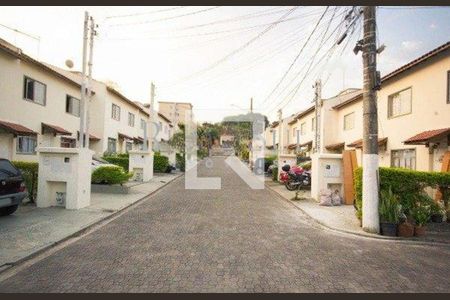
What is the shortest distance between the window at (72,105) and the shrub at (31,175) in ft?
38.3

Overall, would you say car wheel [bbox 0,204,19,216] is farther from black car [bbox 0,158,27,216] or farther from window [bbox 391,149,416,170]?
window [bbox 391,149,416,170]

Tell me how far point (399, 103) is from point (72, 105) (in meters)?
20.2

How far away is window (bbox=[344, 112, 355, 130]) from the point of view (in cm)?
2334

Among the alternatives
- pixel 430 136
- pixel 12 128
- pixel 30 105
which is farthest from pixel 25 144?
pixel 430 136

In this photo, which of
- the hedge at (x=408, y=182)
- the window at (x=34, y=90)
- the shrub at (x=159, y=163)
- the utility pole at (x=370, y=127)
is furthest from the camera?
the shrub at (x=159, y=163)

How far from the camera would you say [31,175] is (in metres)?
11.4

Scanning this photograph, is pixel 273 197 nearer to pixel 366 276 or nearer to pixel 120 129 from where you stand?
pixel 366 276

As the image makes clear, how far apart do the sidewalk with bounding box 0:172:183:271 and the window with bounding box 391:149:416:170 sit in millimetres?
12429

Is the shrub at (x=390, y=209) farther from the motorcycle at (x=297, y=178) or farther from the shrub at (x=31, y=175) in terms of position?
Answer: the shrub at (x=31, y=175)

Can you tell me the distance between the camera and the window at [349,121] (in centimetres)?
2334

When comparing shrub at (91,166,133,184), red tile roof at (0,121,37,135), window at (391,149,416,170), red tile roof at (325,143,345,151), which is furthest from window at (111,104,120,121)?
window at (391,149,416,170)

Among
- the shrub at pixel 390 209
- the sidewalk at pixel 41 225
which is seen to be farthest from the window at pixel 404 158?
the sidewalk at pixel 41 225

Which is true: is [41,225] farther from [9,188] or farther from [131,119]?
[131,119]

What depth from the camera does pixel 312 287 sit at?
469 centimetres
